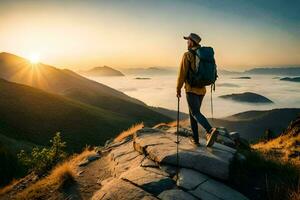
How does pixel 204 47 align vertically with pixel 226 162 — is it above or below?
above

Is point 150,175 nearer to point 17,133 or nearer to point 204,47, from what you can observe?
point 204,47

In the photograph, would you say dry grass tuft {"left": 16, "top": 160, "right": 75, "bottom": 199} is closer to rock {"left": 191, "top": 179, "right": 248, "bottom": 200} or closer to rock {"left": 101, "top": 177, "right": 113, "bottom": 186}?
rock {"left": 101, "top": 177, "right": 113, "bottom": 186}

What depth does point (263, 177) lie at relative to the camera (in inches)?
347

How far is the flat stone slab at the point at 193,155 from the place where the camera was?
8.16 m

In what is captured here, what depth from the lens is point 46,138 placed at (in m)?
60.4

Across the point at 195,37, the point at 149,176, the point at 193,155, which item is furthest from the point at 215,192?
the point at 195,37

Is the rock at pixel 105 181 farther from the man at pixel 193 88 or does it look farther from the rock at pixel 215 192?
the man at pixel 193 88

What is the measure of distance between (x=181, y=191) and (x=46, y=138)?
5775 cm

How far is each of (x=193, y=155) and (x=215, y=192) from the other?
58.8 inches

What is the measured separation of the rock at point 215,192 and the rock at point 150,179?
0.75 m

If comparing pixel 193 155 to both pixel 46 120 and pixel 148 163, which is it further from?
pixel 46 120

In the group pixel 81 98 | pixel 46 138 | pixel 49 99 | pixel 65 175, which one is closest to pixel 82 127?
pixel 46 138

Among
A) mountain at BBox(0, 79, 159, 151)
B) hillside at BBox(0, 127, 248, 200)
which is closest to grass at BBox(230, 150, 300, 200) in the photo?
hillside at BBox(0, 127, 248, 200)

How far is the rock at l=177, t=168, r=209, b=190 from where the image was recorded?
24.6 ft
